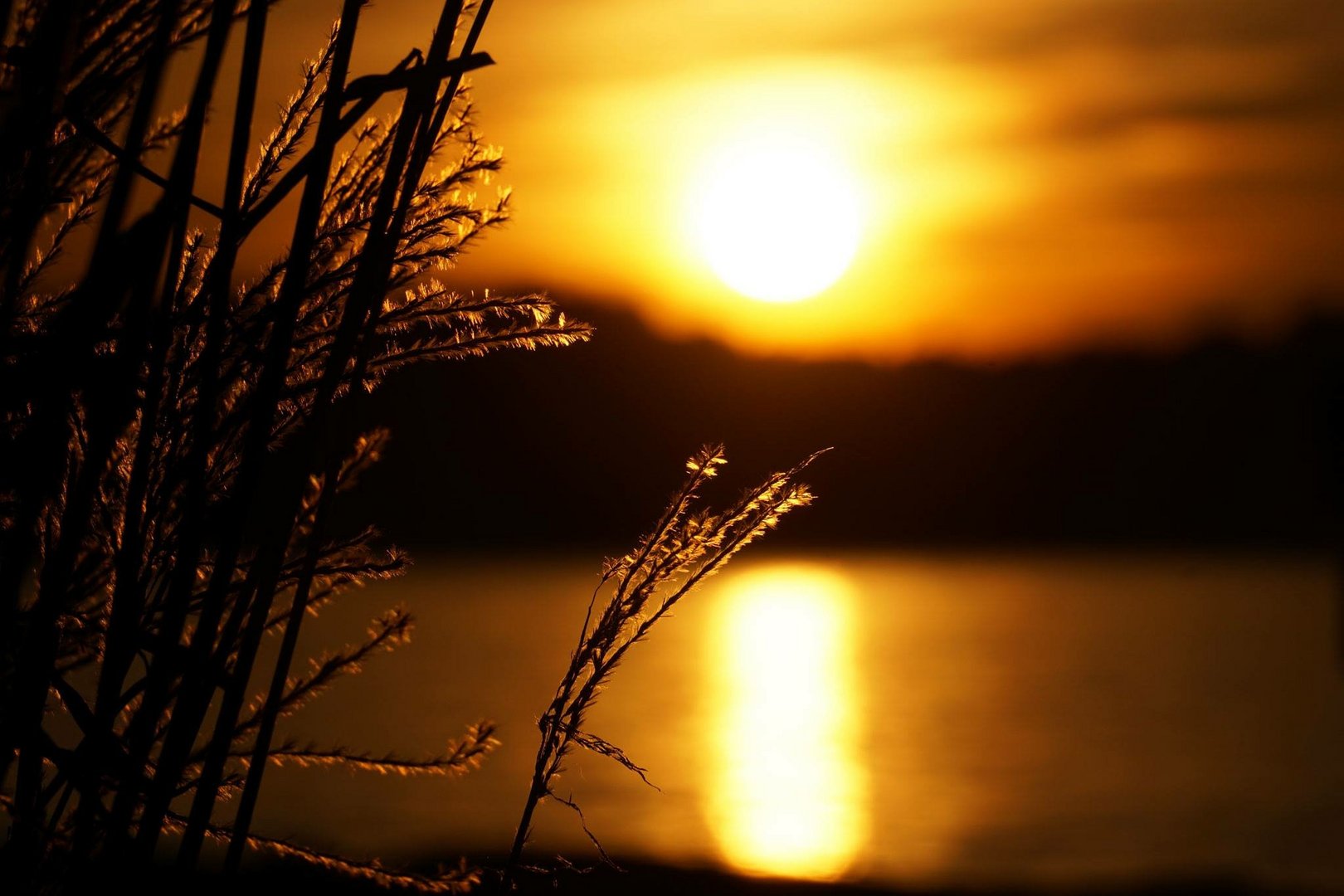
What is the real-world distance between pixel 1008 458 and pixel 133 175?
95970 mm

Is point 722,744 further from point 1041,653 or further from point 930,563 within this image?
point 930,563

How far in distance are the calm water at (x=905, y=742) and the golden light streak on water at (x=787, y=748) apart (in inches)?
5.5

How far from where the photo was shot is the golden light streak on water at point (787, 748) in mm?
23703

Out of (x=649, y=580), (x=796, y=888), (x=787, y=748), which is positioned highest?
(x=787, y=748)

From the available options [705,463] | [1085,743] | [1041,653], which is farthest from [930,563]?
[705,463]

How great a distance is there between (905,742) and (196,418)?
35.8 metres

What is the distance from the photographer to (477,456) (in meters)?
73.4

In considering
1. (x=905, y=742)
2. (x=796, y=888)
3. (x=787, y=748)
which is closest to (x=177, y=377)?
(x=796, y=888)

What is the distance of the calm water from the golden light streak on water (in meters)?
0.14

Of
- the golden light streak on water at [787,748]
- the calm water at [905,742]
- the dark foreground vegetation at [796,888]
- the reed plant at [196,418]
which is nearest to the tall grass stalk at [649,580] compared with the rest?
the reed plant at [196,418]

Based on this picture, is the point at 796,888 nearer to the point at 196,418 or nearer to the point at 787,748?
the point at 196,418

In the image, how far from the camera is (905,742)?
3531cm

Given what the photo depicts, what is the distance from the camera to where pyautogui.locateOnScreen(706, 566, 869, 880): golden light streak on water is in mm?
23703

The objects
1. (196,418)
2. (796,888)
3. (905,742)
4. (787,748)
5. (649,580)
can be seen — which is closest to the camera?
(196,418)
